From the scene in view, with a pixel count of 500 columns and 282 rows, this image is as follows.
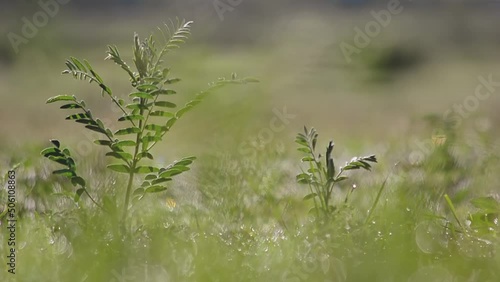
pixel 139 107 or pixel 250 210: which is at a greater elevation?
pixel 139 107

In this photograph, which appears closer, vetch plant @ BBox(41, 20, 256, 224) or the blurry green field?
the blurry green field

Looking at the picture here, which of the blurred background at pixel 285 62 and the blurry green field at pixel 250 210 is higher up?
the blurred background at pixel 285 62

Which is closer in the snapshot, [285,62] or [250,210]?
[285,62]

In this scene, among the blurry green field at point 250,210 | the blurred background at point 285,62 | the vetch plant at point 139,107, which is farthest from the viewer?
the blurred background at point 285,62

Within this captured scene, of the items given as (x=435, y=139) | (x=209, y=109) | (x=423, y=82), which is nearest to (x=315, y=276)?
(x=209, y=109)

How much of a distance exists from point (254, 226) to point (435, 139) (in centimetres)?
69

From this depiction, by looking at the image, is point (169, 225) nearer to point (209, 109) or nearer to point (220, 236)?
point (220, 236)

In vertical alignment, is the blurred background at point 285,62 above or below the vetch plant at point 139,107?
above

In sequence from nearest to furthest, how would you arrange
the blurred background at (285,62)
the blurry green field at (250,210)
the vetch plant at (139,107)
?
the blurry green field at (250,210)
the vetch plant at (139,107)
the blurred background at (285,62)

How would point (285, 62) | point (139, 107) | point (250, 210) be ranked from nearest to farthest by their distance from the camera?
1. point (139, 107)
2. point (285, 62)
3. point (250, 210)

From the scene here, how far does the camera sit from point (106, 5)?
1055 inches

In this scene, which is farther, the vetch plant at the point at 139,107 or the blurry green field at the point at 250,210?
the vetch plant at the point at 139,107

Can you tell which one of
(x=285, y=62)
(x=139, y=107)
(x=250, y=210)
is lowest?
(x=250, y=210)

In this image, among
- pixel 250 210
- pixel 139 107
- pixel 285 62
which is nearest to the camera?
pixel 139 107
